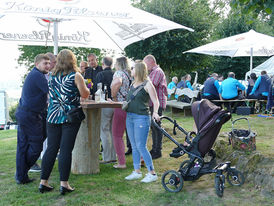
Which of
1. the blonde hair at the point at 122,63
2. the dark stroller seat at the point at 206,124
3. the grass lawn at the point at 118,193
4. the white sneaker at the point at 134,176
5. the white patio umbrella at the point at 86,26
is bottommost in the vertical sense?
the grass lawn at the point at 118,193

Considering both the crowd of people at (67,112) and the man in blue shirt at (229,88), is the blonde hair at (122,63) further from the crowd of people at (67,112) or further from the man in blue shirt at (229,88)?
the man in blue shirt at (229,88)

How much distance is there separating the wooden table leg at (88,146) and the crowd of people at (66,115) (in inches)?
16.5

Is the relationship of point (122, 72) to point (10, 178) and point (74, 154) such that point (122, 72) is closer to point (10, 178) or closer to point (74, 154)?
point (74, 154)

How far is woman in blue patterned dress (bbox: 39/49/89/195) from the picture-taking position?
14.9 ft

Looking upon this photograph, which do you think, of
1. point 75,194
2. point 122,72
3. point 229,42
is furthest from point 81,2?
point 229,42

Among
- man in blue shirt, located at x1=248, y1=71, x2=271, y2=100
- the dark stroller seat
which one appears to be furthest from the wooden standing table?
man in blue shirt, located at x1=248, y1=71, x2=271, y2=100

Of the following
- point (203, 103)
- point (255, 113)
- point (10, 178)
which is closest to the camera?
point (203, 103)

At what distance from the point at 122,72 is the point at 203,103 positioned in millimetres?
1793

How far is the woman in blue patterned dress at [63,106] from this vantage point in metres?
4.54

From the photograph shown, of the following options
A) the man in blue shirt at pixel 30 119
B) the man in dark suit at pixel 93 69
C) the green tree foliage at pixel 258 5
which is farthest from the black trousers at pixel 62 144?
the green tree foliage at pixel 258 5

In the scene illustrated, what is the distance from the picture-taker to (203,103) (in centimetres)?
466

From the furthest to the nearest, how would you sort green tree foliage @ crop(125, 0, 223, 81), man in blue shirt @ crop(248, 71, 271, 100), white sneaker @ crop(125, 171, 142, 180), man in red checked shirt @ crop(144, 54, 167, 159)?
green tree foliage @ crop(125, 0, 223, 81)
man in blue shirt @ crop(248, 71, 271, 100)
man in red checked shirt @ crop(144, 54, 167, 159)
white sneaker @ crop(125, 171, 142, 180)

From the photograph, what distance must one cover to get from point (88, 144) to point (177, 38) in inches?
656

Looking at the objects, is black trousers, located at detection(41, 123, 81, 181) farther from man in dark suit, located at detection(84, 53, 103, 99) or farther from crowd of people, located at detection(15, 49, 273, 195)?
man in dark suit, located at detection(84, 53, 103, 99)
